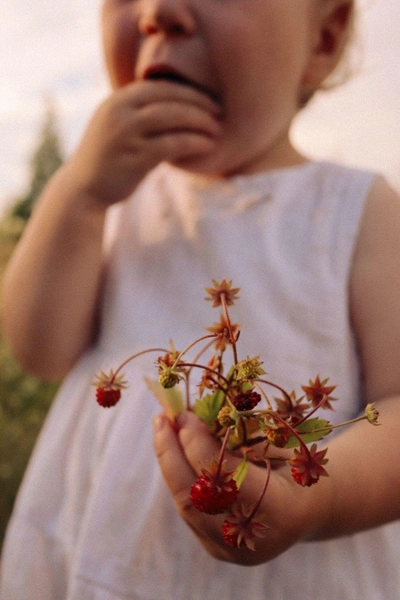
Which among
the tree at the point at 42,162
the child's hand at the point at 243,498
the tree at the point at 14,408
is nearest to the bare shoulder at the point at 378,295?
the child's hand at the point at 243,498

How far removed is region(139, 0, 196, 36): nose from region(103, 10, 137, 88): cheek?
0.03 m

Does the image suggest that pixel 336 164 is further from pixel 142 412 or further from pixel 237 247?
pixel 142 412

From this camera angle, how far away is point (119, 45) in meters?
0.56

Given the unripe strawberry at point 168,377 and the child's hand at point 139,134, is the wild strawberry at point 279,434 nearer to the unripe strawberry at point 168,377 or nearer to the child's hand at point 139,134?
the unripe strawberry at point 168,377

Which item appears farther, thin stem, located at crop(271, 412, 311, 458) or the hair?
the hair

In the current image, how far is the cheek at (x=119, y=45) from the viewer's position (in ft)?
1.82

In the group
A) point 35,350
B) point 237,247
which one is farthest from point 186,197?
point 35,350

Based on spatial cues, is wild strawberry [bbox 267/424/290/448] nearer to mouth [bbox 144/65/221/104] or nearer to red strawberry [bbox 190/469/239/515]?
red strawberry [bbox 190/469/239/515]

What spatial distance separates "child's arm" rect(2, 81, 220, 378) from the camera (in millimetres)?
539

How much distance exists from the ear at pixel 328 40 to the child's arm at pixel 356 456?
159 mm

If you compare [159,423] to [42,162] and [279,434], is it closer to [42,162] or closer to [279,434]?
[279,434]

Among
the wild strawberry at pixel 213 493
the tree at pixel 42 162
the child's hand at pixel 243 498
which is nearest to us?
the wild strawberry at pixel 213 493

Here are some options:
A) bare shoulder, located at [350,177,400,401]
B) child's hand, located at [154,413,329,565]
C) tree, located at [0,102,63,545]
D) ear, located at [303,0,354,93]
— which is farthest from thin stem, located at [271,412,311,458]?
tree, located at [0,102,63,545]

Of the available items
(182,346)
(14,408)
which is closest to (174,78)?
(182,346)
